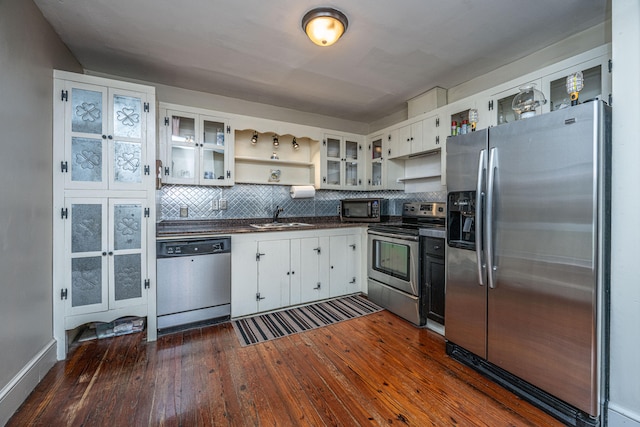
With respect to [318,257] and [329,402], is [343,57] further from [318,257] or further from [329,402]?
[329,402]

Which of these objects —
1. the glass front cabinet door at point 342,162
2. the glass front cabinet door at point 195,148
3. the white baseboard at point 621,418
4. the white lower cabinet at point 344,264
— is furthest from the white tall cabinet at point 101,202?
the white baseboard at point 621,418

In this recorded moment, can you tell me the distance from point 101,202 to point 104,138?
0.55 metres

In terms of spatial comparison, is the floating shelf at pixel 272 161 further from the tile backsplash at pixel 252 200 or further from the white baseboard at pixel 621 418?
the white baseboard at pixel 621 418

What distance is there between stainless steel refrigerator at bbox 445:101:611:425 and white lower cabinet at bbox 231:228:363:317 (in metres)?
1.58

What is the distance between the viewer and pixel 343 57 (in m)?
2.53

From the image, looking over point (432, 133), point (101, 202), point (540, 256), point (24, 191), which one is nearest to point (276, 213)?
point (101, 202)

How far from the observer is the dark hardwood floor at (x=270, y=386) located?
1503 millimetres

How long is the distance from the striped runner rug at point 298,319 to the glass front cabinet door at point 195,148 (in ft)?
5.38

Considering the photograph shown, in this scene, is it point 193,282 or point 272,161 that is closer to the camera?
point 193,282

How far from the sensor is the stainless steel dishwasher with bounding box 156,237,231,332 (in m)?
2.46

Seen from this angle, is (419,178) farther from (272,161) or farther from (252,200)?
(252,200)

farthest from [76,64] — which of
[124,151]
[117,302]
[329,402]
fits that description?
[329,402]

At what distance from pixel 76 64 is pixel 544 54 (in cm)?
448

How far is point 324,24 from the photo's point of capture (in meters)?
1.96
